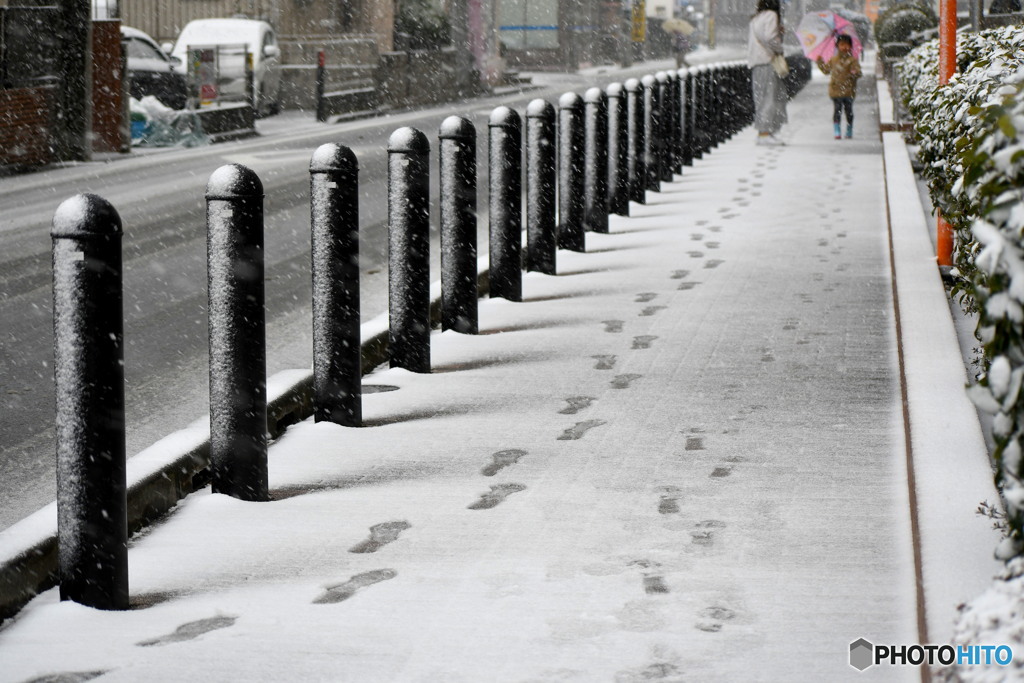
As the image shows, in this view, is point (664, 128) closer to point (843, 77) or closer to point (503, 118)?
point (843, 77)

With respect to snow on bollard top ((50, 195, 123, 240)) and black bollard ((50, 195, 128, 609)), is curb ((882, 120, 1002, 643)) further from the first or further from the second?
snow on bollard top ((50, 195, 123, 240))

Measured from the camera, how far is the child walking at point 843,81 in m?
19.8

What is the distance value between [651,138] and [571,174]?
4.44 meters

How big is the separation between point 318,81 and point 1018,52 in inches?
864

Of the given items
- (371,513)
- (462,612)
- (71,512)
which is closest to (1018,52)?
(371,513)

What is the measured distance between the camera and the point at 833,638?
344 centimetres

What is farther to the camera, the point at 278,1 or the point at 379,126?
the point at 278,1

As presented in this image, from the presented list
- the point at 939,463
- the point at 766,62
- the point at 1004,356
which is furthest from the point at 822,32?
the point at 1004,356

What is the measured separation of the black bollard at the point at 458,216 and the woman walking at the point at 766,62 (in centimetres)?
1253

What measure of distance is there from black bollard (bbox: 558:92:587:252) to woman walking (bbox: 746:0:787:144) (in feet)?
31.3

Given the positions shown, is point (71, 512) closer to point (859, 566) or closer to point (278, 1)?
point (859, 566)

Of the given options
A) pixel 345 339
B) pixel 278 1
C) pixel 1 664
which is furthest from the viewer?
pixel 278 1

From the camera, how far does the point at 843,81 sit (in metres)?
19.7

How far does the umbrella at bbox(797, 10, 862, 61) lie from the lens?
2317 cm
